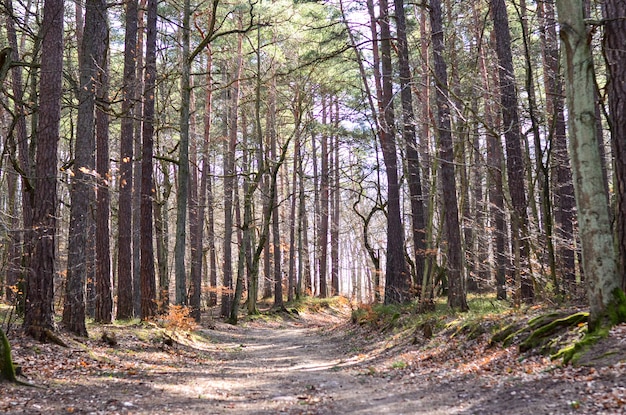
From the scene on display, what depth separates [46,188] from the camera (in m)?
8.84

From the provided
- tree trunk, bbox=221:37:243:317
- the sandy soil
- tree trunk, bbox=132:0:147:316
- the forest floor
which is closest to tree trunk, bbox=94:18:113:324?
tree trunk, bbox=132:0:147:316

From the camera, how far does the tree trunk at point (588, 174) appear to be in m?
5.94

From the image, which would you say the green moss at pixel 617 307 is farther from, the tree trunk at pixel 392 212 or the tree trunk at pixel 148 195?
the tree trunk at pixel 148 195

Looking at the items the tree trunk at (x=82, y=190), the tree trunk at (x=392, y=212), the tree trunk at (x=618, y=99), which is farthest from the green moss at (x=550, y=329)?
the tree trunk at (x=392, y=212)

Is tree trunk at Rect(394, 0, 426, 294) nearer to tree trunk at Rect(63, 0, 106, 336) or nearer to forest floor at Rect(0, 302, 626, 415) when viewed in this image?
forest floor at Rect(0, 302, 626, 415)

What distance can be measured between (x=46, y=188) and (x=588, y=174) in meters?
8.49

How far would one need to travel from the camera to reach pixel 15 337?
26.9 ft

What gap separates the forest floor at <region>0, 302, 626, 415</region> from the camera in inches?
207

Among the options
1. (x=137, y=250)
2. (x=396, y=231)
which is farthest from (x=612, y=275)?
(x=137, y=250)

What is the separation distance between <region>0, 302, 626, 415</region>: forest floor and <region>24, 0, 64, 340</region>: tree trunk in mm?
547

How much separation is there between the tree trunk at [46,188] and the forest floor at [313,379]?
547 millimetres

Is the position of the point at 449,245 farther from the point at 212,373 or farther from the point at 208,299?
the point at 208,299

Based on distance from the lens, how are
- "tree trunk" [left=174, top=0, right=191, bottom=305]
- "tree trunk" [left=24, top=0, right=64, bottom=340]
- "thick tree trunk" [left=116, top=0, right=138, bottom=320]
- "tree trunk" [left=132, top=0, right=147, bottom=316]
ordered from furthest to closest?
"tree trunk" [left=132, top=0, right=147, bottom=316]
"thick tree trunk" [left=116, top=0, right=138, bottom=320]
"tree trunk" [left=174, top=0, right=191, bottom=305]
"tree trunk" [left=24, top=0, right=64, bottom=340]

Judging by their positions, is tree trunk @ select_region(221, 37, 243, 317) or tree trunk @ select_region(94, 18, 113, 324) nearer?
tree trunk @ select_region(94, 18, 113, 324)
